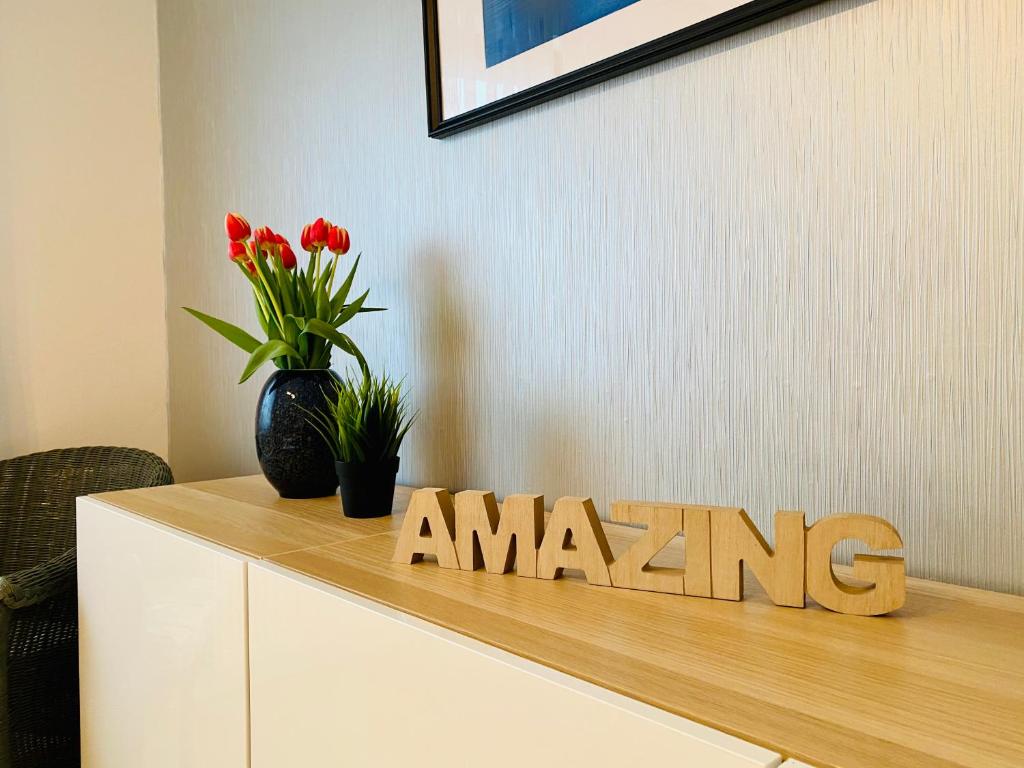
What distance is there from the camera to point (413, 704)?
0.60 metres

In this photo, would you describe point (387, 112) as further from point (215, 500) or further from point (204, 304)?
point (204, 304)

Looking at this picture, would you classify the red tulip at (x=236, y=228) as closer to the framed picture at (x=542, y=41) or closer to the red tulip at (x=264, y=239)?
the red tulip at (x=264, y=239)

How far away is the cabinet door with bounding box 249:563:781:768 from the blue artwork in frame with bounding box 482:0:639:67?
2.39ft

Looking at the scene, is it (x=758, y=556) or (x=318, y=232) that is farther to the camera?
(x=318, y=232)

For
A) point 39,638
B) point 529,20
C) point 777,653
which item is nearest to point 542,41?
point 529,20

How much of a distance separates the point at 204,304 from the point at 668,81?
1331mm

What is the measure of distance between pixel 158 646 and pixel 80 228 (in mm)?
1347

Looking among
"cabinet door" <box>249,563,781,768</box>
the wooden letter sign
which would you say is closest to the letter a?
the wooden letter sign

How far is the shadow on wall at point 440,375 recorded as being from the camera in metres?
1.15

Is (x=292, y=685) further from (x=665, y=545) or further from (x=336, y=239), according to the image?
(x=336, y=239)

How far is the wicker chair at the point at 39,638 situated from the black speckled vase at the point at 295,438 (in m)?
0.38

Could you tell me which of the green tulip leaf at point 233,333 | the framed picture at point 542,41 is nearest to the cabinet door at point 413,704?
the green tulip leaf at point 233,333

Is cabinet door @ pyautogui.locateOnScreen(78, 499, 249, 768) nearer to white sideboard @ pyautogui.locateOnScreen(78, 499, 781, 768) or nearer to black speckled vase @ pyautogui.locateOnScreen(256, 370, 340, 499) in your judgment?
white sideboard @ pyautogui.locateOnScreen(78, 499, 781, 768)

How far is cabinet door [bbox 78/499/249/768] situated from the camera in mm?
817
